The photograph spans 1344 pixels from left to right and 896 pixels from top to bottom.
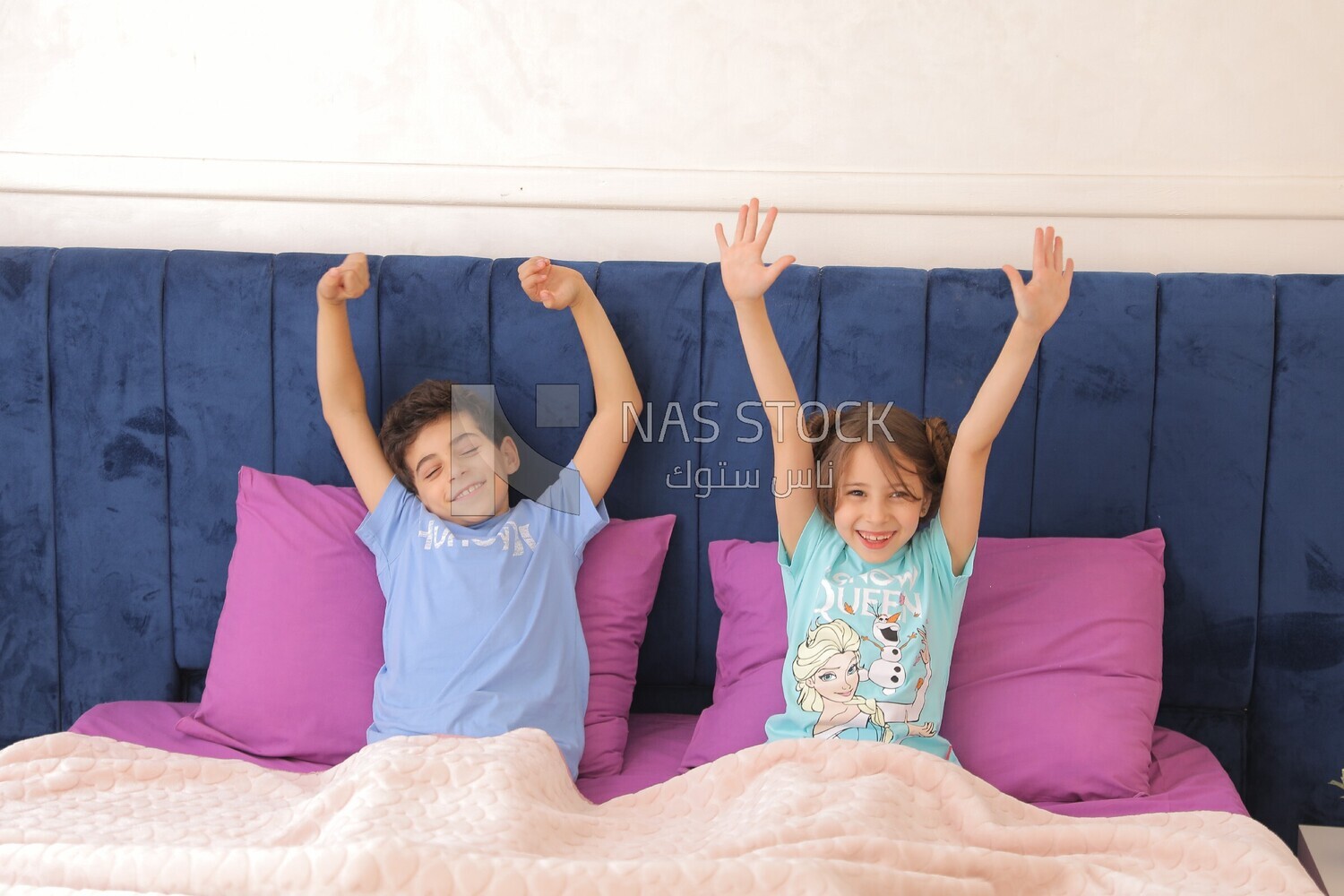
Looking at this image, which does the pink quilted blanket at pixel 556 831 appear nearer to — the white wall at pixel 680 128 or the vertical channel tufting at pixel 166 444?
the vertical channel tufting at pixel 166 444

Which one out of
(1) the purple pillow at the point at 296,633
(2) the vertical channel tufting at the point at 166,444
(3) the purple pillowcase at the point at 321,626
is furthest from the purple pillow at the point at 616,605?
(2) the vertical channel tufting at the point at 166,444

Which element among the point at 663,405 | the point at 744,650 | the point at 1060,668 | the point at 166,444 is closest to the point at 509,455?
the point at 663,405

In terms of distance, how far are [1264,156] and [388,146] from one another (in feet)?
4.81

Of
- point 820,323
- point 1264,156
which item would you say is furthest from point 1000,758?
point 1264,156

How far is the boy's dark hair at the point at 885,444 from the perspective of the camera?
1.55 m

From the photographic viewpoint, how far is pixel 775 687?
5.30 feet

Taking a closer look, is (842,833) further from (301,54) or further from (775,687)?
(301,54)

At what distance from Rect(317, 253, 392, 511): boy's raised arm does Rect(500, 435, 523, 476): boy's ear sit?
0.18m

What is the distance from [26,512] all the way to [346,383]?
618 mm

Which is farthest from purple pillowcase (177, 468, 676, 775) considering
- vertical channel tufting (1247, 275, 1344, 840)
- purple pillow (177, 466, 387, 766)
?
vertical channel tufting (1247, 275, 1344, 840)

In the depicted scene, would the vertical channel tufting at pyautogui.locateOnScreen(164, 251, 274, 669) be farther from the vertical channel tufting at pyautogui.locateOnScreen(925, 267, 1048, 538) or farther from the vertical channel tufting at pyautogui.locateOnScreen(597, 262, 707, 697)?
the vertical channel tufting at pyautogui.locateOnScreen(925, 267, 1048, 538)

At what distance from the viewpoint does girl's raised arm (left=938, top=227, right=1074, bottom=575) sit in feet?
4.80

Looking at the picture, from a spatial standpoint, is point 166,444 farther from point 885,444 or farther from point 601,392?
point 885,444

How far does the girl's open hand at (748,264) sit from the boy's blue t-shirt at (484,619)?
1.33 ft
